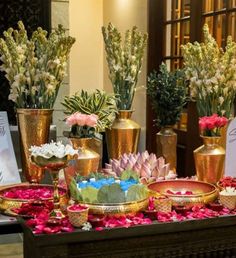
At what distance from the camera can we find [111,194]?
1.47m

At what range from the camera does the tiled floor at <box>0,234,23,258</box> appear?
3.44 meters

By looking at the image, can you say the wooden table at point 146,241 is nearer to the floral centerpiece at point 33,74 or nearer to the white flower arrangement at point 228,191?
the white flower arrangement at point 228,191

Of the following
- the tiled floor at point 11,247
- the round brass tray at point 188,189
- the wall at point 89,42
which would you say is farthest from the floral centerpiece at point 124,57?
the wall at point 89,42

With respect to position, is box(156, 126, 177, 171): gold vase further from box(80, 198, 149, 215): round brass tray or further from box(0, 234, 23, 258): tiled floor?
box(0, 234, 23, 258): tiled floor

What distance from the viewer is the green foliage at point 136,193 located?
1493mm

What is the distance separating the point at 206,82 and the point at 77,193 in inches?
30.3

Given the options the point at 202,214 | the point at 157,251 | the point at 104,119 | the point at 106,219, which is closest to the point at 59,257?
the point at 106,219

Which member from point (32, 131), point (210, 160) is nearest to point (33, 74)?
point (32, 131)

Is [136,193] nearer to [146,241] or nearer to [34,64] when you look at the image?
[146,241]

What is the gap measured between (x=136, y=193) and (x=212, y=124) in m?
0.51

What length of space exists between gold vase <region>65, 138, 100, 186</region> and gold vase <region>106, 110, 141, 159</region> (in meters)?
0.25

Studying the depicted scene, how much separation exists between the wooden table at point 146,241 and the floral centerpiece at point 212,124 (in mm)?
444

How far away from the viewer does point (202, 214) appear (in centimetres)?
151

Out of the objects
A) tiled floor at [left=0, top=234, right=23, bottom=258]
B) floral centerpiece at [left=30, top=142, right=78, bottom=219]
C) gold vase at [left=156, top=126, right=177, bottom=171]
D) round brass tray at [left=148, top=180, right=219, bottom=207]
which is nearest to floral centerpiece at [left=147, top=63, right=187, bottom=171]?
gold vase at [left=156, top=126, right=177, bottom=171]
